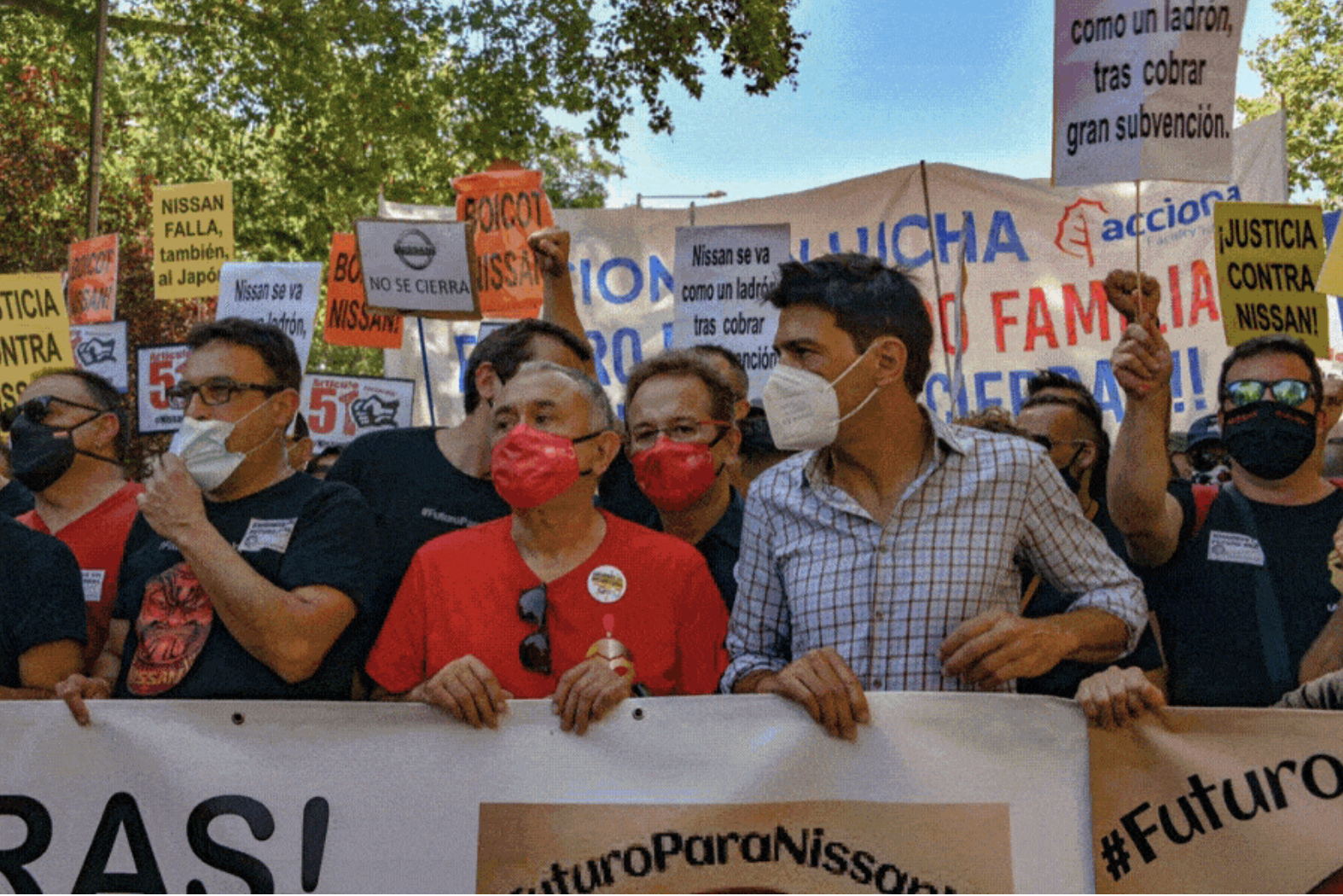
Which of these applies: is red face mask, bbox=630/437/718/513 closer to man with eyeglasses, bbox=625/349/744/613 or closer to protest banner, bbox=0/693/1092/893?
man with eyeglasses, bbox=625/349/744/613

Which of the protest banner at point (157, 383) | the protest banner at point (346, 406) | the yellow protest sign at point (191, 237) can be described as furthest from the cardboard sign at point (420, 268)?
the yellow protest sign at point (191, 237)

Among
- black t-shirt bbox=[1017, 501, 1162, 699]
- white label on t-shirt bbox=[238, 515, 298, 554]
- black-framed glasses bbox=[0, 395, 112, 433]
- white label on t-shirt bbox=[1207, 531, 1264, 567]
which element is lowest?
black t-shirt bbox=[1017, 501, 1162, 699]

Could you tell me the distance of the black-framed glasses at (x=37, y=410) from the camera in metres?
4.60

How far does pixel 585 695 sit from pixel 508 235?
20.9 ft

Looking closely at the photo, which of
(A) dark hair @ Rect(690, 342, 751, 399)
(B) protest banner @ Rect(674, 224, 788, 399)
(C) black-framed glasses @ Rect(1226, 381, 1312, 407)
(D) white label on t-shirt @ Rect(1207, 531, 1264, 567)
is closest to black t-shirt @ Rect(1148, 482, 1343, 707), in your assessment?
(D) white label on t-shirt @ Rect(1207, 531, 1264, 567)

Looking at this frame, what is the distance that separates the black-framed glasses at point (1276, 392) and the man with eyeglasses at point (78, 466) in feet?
10.1

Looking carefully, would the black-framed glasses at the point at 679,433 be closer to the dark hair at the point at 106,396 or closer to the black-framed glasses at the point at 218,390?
A: the black-framed glasses at the point at 218,390

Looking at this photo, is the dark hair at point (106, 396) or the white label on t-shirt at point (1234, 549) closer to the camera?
the white label on t-shirt at point (1234, 549)

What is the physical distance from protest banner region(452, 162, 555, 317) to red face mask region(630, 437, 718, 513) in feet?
16.6

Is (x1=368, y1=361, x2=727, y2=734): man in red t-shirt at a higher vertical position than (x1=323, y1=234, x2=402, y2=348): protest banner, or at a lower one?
lower

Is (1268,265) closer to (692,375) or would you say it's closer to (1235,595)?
(1235,595)

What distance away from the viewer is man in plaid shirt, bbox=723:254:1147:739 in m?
2.90

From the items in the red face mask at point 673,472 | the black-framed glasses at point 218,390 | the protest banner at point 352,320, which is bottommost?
the red face mask at point 673,472

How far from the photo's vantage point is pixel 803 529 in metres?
3.14
